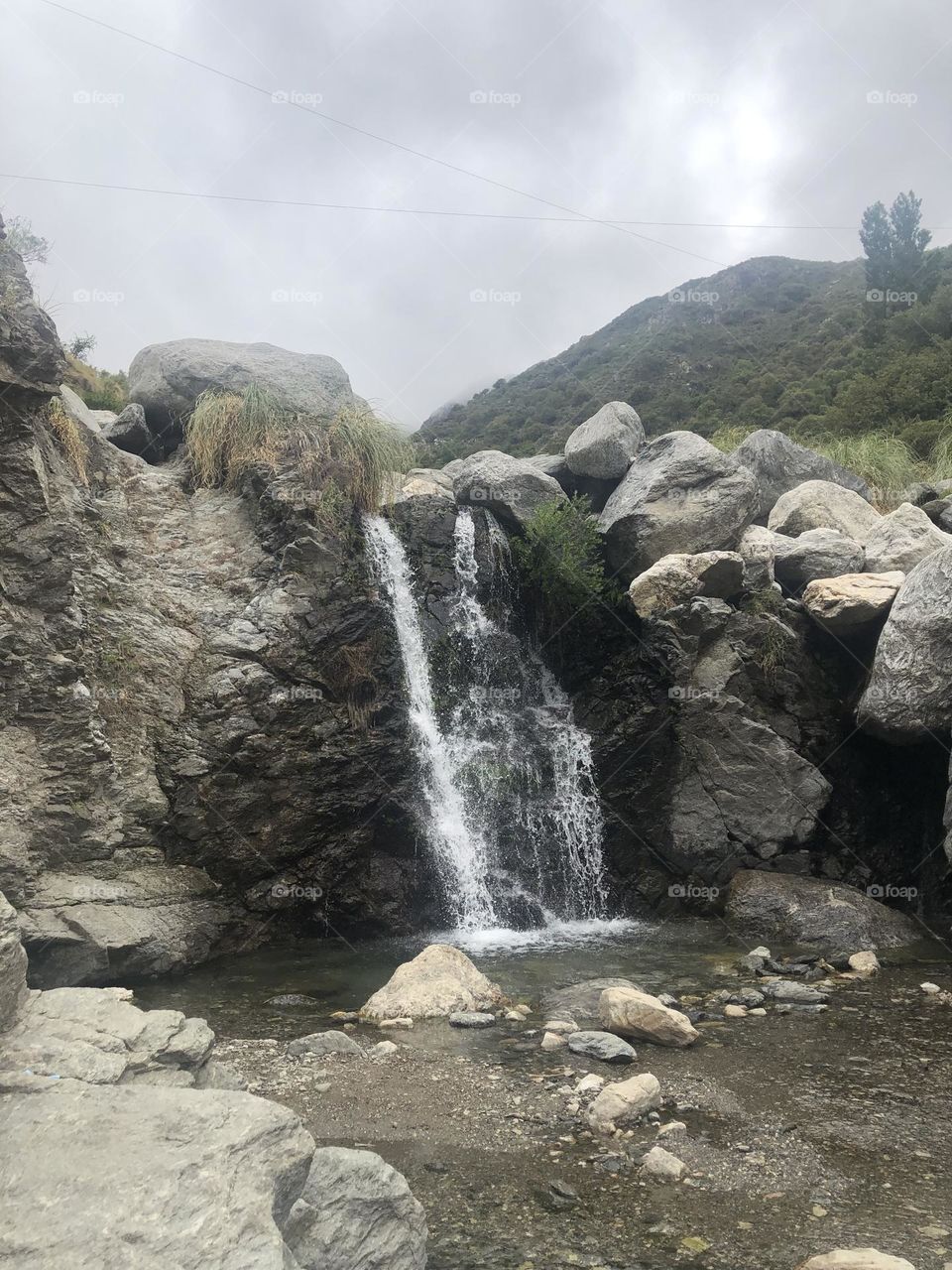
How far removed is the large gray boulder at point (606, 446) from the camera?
14.5 meters

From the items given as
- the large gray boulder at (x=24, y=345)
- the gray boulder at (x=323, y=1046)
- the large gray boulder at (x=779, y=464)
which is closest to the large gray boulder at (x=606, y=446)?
the large gray boulder at (x=779, y=464)

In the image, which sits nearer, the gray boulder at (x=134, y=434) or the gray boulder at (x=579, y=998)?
the gray boulder at (x=579, y=998)

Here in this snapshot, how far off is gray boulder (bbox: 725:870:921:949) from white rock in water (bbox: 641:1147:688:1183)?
5588 millimetres

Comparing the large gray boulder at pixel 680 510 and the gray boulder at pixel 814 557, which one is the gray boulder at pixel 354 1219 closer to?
the large gray boulder at pixel 680 510

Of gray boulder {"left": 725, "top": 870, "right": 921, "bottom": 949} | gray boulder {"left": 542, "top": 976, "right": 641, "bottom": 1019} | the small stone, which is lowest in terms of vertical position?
gray boulder {"left": 725, "top": 870, "right": 921, "bottom": 949}

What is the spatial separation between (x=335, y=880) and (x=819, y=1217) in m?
6.77

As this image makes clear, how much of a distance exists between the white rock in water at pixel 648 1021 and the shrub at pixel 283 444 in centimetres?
795

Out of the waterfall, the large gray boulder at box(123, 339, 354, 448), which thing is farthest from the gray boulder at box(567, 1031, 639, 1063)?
the large gray boulder at box(123, 339, 354, 448)

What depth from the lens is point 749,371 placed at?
3438 cm

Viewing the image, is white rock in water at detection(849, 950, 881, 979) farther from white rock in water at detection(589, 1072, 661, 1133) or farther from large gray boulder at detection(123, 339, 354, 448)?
large gray boulder at detection(123, 339, 354, 448)

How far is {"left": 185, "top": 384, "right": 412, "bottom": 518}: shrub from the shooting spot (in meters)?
11.8

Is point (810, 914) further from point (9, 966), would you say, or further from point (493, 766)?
point (9, 966)

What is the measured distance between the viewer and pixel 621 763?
11.0 m

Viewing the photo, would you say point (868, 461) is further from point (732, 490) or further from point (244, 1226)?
point (244, 1226)
